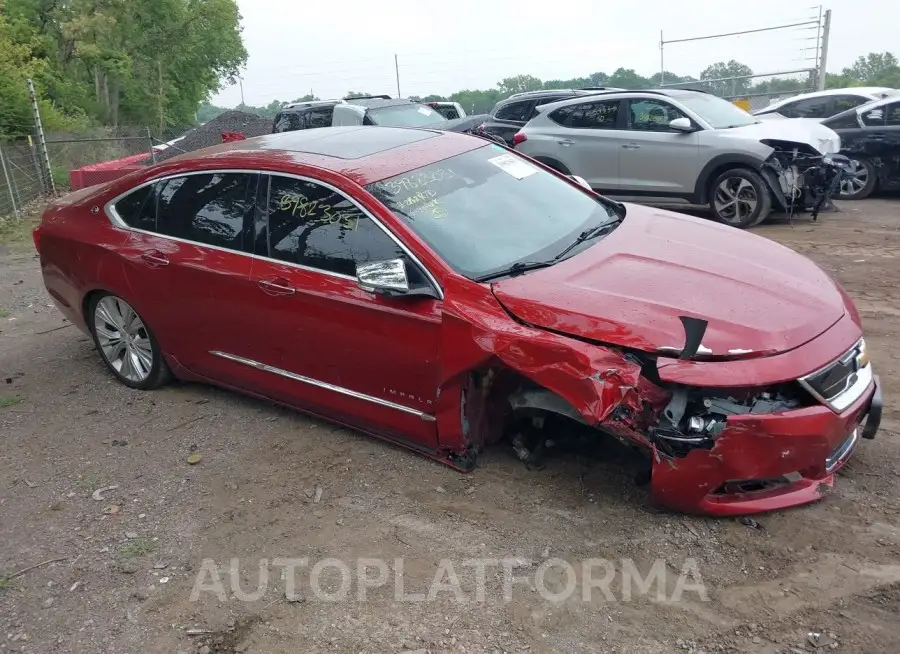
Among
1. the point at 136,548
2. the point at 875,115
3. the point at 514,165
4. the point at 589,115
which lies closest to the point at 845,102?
the point at 875,115

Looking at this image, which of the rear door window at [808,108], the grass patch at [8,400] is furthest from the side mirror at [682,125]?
the grass patch at [8,400]

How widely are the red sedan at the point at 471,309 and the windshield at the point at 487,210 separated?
15 millimetres

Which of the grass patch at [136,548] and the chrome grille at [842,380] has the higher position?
the chrome grille at [842,380]

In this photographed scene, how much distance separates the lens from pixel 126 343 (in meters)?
5.27

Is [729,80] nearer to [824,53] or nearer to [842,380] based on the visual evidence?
[824,53]

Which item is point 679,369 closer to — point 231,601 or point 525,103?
point 231,601

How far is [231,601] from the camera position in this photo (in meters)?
3.18

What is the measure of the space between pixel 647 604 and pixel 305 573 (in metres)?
1.43

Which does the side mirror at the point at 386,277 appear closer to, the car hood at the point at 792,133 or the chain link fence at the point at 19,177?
the car hood at the point at 792,133

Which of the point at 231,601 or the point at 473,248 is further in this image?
the point at 473,248

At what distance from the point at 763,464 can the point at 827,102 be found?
12.0m

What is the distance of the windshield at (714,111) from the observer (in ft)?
31.7

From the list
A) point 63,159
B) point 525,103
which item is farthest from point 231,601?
point 63,159

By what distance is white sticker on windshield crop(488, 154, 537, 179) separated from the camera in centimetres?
461
